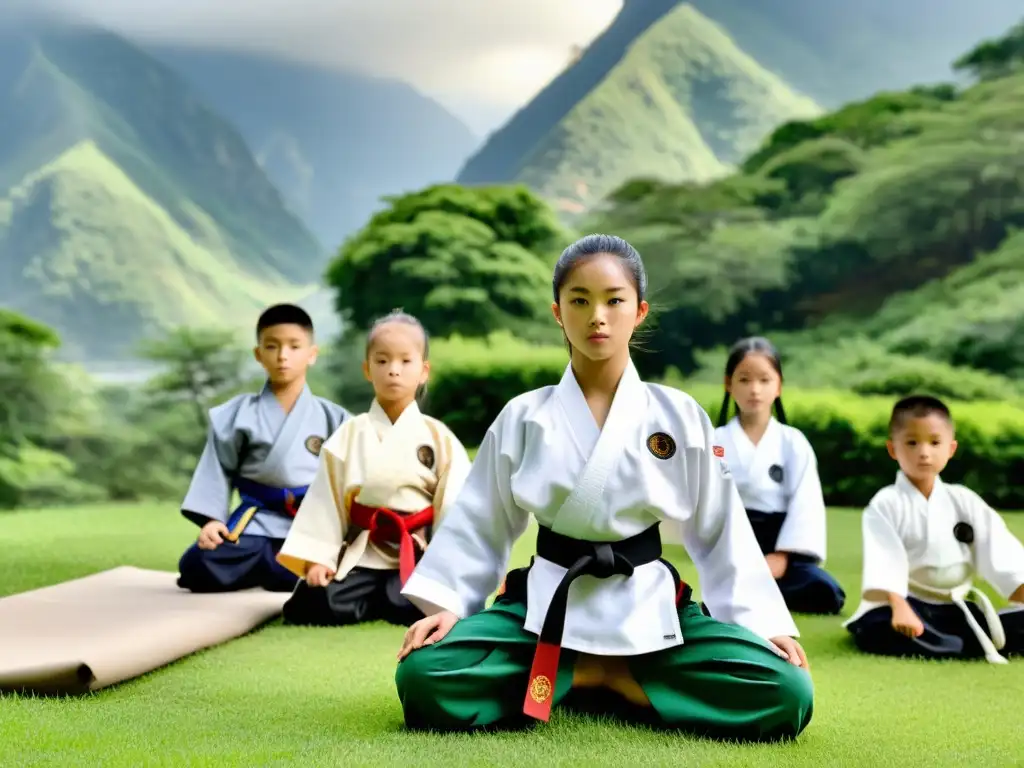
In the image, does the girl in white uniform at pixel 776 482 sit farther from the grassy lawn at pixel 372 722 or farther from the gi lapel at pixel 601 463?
the gi lapel at pixel 601 463

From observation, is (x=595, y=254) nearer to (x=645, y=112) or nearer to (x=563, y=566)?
(x=563, y=566)

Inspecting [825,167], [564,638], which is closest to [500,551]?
[564,638]

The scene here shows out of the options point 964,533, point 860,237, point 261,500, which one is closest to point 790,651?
point 964,533

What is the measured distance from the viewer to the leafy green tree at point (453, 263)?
1278 centimetres

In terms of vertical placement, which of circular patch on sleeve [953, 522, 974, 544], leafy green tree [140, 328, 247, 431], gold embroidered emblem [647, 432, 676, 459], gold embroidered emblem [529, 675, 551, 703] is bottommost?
gold embroidered emblem [529, 675, 551, 703]

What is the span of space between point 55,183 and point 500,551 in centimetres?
1339

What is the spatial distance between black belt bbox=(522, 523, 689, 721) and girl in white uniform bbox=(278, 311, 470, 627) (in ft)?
4.95

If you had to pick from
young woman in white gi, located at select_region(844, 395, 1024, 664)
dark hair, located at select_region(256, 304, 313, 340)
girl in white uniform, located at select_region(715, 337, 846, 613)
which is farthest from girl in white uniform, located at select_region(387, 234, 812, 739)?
dark hair, located at select_region(256, 304, 313, 340)

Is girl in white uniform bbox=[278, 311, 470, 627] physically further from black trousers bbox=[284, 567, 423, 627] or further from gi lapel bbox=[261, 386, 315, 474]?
gi lapel bbox=[261, 386, 315, 474]

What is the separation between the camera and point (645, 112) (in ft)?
53.7

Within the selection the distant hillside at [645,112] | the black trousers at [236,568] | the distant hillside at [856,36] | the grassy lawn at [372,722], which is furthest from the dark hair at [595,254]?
the distant hillside at [856,36]

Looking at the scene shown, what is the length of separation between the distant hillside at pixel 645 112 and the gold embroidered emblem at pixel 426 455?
1217 cm

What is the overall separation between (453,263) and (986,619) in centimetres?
991

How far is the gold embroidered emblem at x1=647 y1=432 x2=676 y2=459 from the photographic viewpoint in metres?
2.38
